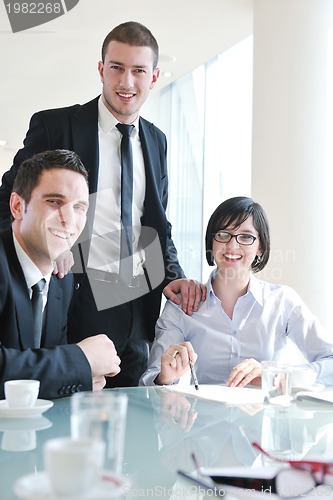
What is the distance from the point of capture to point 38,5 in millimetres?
4879

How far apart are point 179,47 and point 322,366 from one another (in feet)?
13.7

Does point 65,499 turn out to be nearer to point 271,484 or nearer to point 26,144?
point 271,484

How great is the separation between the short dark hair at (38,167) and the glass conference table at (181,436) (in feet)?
2.26

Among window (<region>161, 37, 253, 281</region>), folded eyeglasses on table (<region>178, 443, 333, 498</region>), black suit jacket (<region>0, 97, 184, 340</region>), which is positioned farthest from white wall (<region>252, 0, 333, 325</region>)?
folded eyeglasses on table (<region>178, 443, 333, 498</region>)

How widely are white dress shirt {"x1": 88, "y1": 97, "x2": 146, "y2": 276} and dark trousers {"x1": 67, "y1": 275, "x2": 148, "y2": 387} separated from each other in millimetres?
114

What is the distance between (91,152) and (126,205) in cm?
24

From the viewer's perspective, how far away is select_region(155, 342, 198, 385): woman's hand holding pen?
5.89ft

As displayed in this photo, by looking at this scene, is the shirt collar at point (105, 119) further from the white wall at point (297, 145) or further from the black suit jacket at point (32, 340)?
the white wall at point (297, 145)

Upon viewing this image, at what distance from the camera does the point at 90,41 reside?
543 cm

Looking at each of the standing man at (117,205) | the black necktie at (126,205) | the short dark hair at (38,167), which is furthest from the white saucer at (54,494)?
the black necktie at (126,205)

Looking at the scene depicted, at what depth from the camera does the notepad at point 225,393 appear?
151cm

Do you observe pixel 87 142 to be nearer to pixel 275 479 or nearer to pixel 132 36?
pixel 132 36

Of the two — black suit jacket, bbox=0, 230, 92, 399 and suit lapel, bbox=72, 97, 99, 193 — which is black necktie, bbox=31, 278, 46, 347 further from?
suit lapel, bbox=72, 97, 99, 193

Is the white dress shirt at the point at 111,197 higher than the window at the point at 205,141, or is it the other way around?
the window at the point at 205,141
